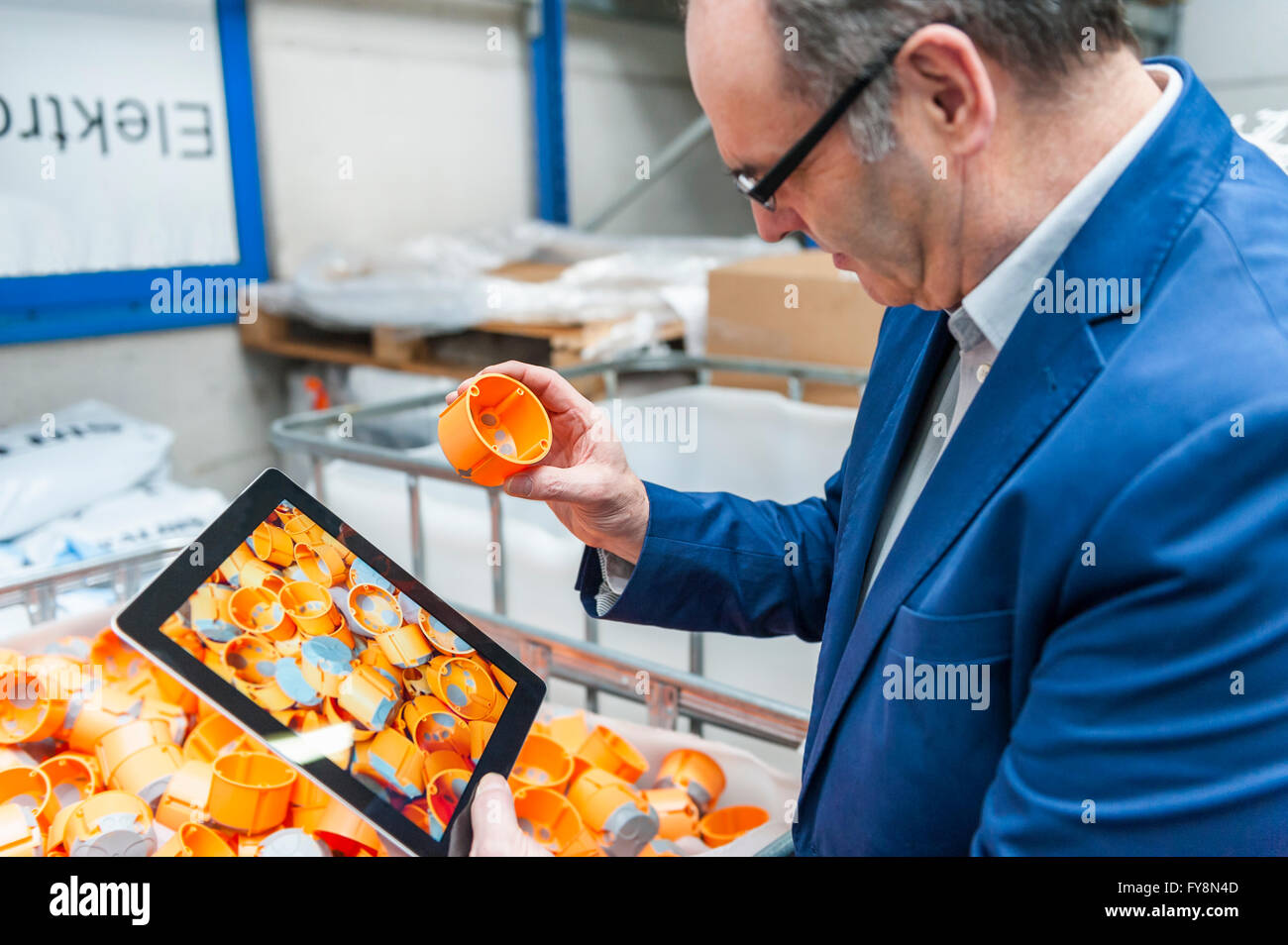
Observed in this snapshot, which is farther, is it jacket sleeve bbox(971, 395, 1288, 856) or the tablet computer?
the tablet computer

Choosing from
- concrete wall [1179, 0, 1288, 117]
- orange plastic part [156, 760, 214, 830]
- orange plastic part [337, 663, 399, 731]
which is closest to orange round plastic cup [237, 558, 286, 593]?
orange plastic part [337, 663, 399, 731]

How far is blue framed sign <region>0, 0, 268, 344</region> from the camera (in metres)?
3.36

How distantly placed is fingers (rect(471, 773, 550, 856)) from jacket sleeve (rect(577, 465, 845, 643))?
0.29 meters

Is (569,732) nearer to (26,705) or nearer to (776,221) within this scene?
(26,705)

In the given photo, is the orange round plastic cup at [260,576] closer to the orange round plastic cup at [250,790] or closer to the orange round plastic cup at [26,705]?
the orange round plastic cup at [250,790]

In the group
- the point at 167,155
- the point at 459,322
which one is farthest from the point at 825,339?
the point at 167,155

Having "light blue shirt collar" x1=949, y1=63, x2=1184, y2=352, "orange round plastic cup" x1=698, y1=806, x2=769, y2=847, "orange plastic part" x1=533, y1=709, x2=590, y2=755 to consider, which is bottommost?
"orange round plastic cup" x1=698, y1=806, x2=769, y2=847

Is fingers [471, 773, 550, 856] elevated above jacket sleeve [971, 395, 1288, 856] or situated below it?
below

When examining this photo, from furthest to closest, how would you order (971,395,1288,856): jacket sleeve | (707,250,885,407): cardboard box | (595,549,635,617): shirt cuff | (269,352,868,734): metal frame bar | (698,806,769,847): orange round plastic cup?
(707,250,885,407): cardboard box → (269,352,868,734): metal frame bar → (698,806,769,847): orange round plastic cup → (595,549,635,617): shirt cuff → (971,395,1288,856): jacket sleeve

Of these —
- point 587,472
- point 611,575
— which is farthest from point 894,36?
point 611,575

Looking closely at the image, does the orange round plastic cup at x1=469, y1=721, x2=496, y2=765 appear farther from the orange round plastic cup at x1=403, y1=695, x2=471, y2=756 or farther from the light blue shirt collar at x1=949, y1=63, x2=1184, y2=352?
the light blue shirt collar at x1=949, y1=63, x2=1184, y2=352

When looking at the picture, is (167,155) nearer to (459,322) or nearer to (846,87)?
(459,322)

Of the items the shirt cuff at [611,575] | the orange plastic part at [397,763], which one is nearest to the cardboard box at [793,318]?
the shirt cuff at [611,575]
